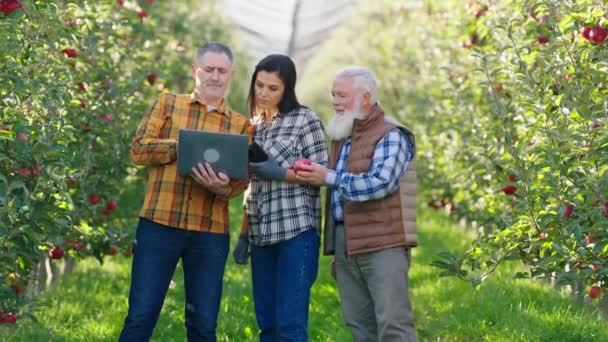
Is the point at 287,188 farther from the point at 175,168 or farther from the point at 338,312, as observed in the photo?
the point at 338,312

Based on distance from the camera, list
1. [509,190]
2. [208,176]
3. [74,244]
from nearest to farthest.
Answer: [208,176], [509,190], [74,244]

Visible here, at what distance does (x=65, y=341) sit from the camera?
605 centimetres

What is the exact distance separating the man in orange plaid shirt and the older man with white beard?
510 millimetres

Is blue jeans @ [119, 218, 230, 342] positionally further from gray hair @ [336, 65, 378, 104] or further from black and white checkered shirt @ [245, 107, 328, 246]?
gray hair @ [336, 65, 378, 104]

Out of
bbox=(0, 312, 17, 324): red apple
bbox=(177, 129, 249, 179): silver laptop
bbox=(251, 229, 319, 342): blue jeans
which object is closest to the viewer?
bbox=(177, 129, 249, 179): silver laptop

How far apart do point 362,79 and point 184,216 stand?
109 cm

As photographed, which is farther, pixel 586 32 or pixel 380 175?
pixel 586 32

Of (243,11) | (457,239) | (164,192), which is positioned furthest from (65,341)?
(243,11)

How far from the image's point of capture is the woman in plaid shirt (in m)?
4.91

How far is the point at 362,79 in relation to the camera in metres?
4.90

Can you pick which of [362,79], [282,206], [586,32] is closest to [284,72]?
[362,79]

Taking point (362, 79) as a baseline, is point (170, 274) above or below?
below

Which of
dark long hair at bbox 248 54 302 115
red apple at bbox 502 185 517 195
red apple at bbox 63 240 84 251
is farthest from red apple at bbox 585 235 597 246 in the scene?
red apple at bbox 63 240 84 251

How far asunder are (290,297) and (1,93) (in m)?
1.70
